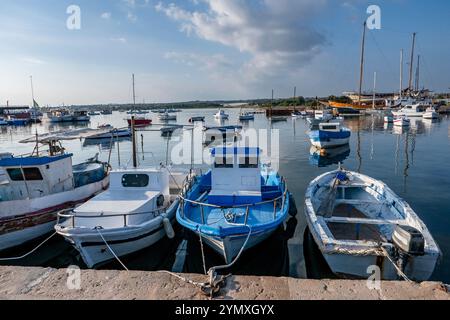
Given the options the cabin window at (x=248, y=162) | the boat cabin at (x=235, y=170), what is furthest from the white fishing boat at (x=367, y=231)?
the cabin window at (x=248, y=162)

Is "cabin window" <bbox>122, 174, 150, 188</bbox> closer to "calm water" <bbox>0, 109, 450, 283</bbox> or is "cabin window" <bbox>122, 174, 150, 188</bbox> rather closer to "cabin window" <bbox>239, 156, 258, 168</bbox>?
"calm water" <bbox>0, 109, 450, 283</bbox>

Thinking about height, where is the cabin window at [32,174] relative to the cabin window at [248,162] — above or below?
below

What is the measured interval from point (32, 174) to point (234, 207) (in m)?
8.85

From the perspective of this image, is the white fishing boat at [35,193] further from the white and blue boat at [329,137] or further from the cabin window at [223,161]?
the white and blue boat at [329,137]

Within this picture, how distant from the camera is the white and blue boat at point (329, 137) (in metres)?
30.9

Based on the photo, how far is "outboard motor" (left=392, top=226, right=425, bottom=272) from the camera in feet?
22.1

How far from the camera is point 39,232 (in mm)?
10898

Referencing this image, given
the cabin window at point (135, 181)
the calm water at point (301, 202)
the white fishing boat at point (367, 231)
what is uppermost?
the cabin window at point (135, 181)

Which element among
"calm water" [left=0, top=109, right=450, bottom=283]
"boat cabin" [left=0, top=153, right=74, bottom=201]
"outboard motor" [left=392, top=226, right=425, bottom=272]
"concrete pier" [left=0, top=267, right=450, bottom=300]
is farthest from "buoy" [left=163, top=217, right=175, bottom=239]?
"outboard motor" [left=392, top=226, right=425, bottom=272]

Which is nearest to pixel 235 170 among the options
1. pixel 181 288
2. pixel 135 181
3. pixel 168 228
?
pixel 168 228

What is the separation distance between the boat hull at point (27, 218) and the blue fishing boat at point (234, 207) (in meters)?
5.25

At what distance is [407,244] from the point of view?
680 centimetres

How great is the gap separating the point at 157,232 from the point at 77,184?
606 cm

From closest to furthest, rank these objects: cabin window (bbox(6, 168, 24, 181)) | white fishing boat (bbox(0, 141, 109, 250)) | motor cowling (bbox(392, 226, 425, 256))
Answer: motor cowling (bbox(392, 226, 425, 256)) → white fishing boat (bbox(0, 141, 109, 250)) → cabin window (bbox(6, 168, 24, 181))
